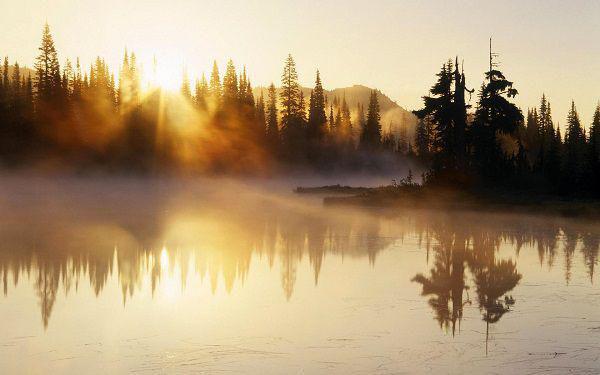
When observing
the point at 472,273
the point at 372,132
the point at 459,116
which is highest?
the point at 372,132

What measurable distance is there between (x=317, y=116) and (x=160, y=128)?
3191 centimetres

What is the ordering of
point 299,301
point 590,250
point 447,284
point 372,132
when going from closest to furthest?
point 299,301 < point 447,284 < point 590,250 < point 372,132

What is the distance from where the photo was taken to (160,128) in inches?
4237

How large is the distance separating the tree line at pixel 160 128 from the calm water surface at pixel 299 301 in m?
67.1

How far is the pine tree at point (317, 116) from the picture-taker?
122606mm

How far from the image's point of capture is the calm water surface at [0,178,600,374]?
9.97m

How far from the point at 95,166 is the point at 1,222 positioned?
62.0 m

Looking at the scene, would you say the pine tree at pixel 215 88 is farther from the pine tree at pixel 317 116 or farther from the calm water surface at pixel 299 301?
the calm water surface at pixel 299 301

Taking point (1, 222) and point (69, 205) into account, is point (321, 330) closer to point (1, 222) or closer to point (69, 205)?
point (1, 222)

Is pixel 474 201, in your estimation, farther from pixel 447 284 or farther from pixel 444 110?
pixel 447 284

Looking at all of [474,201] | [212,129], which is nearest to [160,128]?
[212,129]

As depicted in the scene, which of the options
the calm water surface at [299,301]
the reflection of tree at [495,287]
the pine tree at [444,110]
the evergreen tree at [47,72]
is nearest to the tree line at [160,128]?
the evergreen tree at [47,72]

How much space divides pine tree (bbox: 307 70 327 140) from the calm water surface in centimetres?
9483

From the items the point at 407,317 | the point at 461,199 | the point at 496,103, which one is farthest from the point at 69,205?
the point at 407,317
